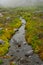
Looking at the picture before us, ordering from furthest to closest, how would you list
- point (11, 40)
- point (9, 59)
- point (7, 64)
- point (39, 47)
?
point (11, 40) → point (39, 47) → point (9, 59) → point (7, 64)

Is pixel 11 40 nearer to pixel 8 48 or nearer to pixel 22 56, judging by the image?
pixel 8 48

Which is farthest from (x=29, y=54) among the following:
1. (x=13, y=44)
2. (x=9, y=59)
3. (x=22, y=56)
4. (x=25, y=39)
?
(x=25, y=39)

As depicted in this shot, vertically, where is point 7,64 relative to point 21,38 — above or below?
above

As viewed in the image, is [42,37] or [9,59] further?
[42,37]

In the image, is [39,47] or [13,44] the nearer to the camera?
[39,47]

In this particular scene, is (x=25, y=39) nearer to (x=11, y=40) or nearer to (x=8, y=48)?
(x=11, y=40)

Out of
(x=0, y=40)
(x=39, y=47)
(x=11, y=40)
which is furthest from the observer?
(x=11, y=40)

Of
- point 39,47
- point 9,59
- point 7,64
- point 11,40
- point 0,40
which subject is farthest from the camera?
point 11,40

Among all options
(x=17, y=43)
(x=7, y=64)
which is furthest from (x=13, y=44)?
(x=7, y=64)

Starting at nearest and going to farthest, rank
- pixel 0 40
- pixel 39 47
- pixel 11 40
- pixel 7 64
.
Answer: pixel 7 64 < pixel 39 47 < pixel 0 40 < pixel 11 40
